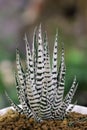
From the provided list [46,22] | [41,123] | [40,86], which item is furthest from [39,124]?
[46,22]

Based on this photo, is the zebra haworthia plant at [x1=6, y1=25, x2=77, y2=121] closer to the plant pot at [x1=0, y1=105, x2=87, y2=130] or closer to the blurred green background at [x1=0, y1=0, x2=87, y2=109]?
the plant pot at [x1=0, y1=105, x2=87, y2=130]

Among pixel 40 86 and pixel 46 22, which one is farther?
pixel 46 22

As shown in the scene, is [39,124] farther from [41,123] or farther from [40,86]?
[40,86]

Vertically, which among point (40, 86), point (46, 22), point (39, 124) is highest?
point (46, 22)

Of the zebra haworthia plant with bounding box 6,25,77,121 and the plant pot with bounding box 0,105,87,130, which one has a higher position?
the zebra haworthia plant with bounding box 6,25,77,121

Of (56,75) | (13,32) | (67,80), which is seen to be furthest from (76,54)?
(56,75)

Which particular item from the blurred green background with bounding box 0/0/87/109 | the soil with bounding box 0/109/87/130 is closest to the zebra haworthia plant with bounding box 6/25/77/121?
the soil with bounding box 0/109/87/130
